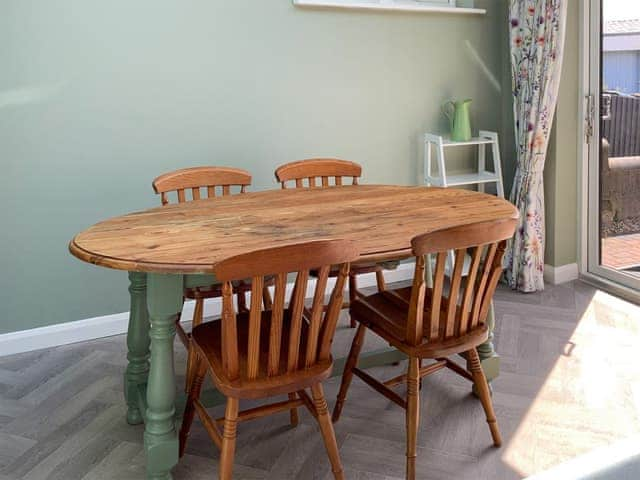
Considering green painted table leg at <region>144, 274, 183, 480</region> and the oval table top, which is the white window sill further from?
green painted table leg at <region>144, 274, 183, 480</region>

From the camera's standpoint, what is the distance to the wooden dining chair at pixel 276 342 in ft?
5.53

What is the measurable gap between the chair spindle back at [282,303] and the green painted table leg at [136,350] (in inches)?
24.4

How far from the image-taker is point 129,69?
3.21 meters

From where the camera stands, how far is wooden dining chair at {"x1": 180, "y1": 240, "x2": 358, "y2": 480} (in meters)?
1.69

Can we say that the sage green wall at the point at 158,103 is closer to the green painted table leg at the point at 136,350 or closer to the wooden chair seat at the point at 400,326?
the green painted table leg at the point at 136,350

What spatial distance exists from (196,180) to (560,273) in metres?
2.30

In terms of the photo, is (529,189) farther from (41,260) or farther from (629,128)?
(41,260)

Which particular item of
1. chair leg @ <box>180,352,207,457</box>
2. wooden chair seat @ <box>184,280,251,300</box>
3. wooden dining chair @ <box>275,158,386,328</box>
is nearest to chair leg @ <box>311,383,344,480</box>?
chair leg @ <box>180,352,207,457</box>

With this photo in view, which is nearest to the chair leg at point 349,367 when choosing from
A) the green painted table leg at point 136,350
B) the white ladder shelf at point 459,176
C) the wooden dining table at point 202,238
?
the wooden dining table at point 202,238

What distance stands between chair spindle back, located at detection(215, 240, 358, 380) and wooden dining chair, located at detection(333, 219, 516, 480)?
0.88 ft

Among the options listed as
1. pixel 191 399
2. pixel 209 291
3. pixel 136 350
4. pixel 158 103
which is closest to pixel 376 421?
pixel 191 399

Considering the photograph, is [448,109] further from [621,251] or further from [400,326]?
[400,326]

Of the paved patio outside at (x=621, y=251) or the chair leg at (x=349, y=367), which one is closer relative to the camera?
the chair leg at (x=349, y=367)

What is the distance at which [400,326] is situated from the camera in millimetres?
2135
